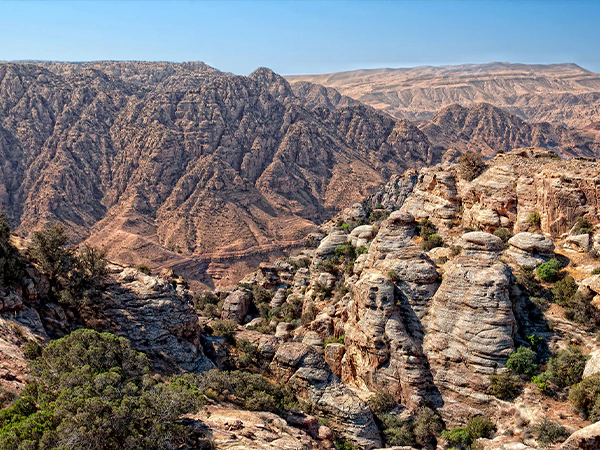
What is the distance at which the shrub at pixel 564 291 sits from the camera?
89.9 feet

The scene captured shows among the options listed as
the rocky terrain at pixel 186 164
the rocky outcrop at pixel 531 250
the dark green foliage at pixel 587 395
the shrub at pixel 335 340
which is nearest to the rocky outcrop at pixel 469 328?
the rocky outcrop at pixel 531 250

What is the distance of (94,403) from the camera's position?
1603 cm

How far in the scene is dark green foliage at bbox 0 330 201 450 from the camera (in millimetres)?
15023

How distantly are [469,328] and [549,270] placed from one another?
6722mm

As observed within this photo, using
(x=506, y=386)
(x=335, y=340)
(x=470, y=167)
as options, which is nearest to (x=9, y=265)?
(x=335, y=340)

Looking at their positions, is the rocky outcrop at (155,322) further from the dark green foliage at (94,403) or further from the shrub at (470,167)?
the shrub at (470,167)

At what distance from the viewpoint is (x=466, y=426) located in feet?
82.2

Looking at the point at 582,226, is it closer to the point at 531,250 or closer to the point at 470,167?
the point at 531,250

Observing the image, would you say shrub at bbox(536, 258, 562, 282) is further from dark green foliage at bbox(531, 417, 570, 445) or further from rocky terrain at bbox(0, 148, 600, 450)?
dark green foliage at bbox(531, 417, 570, 445)

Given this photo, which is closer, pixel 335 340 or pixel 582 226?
pixel 582 226

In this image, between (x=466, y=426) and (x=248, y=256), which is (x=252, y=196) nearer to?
(x=248, y=256)

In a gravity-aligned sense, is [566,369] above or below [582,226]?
below

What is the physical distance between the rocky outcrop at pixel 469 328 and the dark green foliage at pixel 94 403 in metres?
14.0

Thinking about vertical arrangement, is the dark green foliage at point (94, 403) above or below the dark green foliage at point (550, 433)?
above
